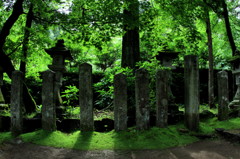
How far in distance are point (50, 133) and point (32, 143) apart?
15.1 inches

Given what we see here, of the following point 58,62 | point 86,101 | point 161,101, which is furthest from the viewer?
point 58,62

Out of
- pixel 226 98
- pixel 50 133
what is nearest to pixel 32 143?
pixel 50 133

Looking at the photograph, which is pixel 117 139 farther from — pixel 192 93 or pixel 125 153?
pixel 192 93

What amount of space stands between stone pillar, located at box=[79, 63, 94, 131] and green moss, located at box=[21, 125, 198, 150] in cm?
19

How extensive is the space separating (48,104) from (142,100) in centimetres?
203

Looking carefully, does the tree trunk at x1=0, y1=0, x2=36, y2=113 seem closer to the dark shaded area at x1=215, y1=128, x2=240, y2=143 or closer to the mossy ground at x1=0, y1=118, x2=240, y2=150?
the mossy ground at x1=0, y1=118, x2=240, y2=150

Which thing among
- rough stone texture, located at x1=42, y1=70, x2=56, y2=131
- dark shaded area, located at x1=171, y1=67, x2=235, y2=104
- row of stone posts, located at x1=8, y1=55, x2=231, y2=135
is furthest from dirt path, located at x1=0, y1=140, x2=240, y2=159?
dark shaded area, located at x1=171, y1=67, x2=235, y2=104

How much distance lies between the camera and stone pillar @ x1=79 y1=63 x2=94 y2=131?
3.64 m

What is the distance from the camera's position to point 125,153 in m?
2.92

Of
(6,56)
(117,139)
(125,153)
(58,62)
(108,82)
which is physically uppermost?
(6,56)

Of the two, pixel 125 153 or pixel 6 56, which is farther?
pixel 6 56

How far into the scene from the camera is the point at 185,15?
5.78 metres

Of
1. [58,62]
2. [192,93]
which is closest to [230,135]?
[192,93]

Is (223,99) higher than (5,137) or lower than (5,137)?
higher
